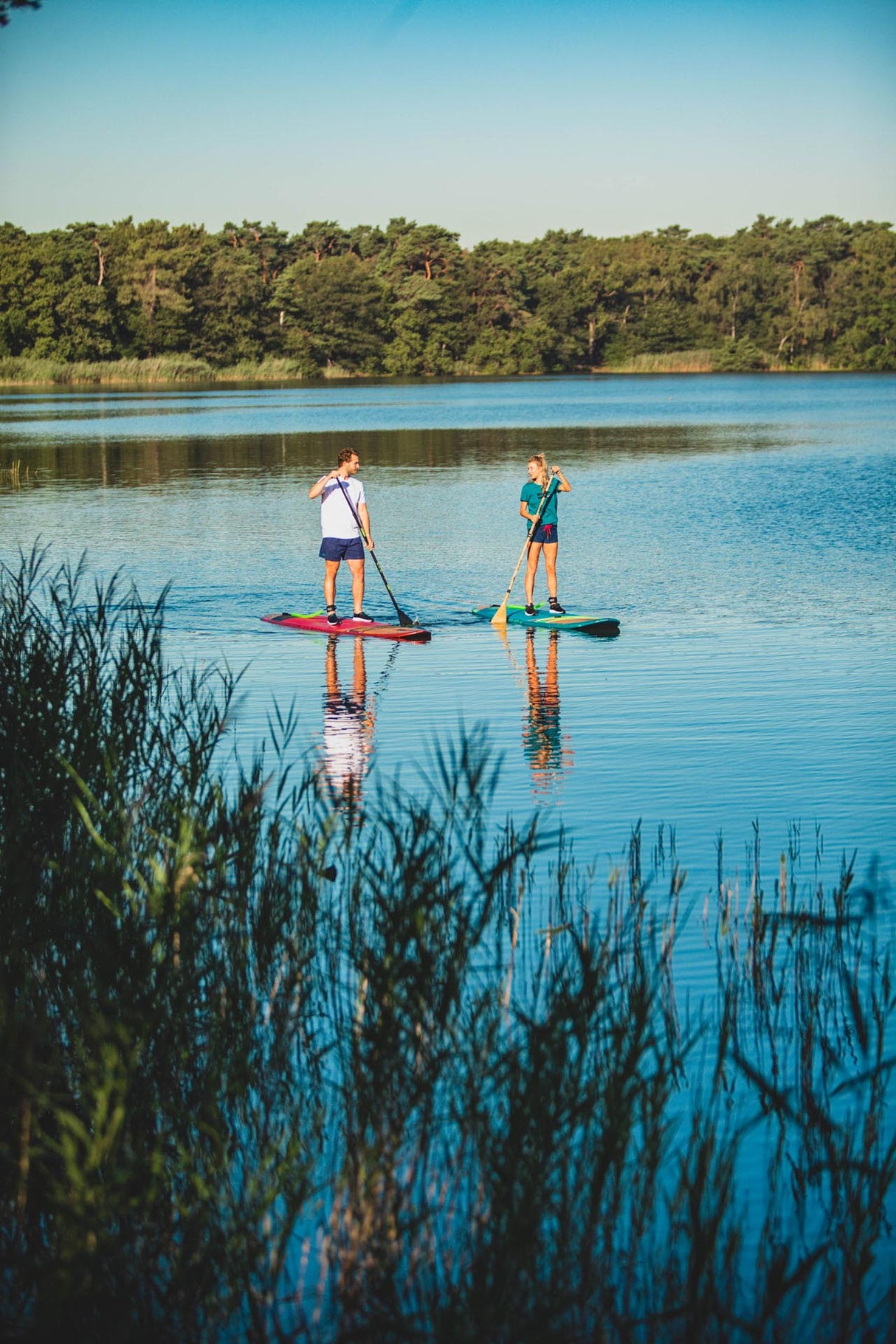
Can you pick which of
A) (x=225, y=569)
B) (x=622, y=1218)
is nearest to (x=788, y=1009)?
(x=622, y=1218)

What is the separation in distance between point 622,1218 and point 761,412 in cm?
5991

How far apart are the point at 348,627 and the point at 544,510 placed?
226 cm

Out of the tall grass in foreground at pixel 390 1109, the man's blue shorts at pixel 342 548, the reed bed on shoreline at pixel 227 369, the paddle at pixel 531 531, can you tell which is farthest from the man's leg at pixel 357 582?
the reed bed on shoreline at pixel 227 369

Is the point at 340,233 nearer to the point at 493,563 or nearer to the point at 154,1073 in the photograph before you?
the point at 493,563

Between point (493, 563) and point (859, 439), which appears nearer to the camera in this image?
point (493, 563)

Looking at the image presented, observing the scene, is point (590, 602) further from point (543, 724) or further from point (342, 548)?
point (543, 724)

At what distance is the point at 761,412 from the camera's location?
2435 inches

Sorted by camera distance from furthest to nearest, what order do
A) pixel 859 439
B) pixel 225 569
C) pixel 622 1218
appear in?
pixel 859 439
pixel 225 569
pixel 622 1218

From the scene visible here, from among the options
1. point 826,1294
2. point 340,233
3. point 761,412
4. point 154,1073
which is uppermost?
point 340,233

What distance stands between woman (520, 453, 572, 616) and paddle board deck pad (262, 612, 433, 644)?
1.37 m

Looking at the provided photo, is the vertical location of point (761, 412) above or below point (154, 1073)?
above

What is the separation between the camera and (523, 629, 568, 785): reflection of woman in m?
9.80

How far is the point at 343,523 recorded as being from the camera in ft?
49.0

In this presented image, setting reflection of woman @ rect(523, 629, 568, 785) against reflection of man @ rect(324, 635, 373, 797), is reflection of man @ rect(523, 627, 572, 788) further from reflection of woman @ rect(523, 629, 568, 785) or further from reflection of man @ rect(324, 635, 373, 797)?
reflection of man @ rect(324, 635, 373, 797)
